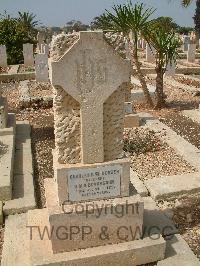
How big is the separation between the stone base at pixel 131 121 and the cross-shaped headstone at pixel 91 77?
14.2 feet

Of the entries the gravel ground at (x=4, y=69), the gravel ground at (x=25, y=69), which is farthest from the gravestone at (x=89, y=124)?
the gravel ground at (x=4, y=69)

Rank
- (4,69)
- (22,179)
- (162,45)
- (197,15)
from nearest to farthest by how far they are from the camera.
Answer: (22,179) → (162,45) → (4,69) → (197,15)

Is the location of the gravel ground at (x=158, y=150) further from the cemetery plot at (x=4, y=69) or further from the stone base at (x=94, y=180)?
the cemetery plot at (x=4, y=69)

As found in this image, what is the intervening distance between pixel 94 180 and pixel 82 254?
74 centimetres

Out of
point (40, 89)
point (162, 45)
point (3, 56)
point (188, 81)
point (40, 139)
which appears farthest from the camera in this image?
point (3, 56)

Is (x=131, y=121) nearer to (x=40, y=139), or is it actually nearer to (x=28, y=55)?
(x=40, y=139)

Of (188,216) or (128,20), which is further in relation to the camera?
(128,20)

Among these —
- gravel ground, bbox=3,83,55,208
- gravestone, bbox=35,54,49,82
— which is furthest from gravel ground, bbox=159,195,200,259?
gravestone, bbox=35,54,49,82

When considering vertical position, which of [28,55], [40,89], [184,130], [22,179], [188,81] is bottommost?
[22,179]

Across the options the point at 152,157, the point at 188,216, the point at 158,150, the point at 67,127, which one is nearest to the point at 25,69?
the point at 158,150

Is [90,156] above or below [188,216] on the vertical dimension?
above

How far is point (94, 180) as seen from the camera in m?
3.48

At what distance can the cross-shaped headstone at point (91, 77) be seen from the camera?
3.04 m

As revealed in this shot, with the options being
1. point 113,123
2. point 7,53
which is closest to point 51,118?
point 113,123
